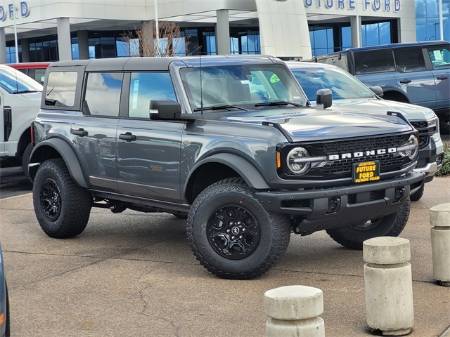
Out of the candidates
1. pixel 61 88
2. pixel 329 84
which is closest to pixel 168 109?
pixel 61 88

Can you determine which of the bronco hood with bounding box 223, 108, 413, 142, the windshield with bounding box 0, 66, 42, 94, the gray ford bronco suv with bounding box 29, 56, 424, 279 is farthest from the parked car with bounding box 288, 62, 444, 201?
the windshield with bounding box 0, 66, 42, 94

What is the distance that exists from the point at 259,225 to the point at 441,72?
10.5 meters

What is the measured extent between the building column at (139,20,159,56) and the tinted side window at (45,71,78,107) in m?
37.1

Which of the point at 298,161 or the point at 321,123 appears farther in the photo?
the point at 321,123

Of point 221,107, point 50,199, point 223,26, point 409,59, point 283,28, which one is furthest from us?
point 283,28

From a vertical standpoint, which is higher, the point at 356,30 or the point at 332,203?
the point at 356,30

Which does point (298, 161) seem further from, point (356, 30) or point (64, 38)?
point (356, 30)

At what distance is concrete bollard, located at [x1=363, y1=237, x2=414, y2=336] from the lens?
197 inches

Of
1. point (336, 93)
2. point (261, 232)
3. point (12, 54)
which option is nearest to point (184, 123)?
point (261, 232)

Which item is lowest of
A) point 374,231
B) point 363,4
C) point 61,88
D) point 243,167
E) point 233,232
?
point 374,231

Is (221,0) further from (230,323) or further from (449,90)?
(230,323)

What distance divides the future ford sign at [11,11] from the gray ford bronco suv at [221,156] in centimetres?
3964

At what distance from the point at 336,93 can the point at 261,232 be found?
448cm

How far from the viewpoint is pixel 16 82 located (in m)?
13.0
